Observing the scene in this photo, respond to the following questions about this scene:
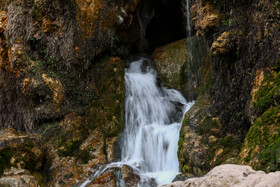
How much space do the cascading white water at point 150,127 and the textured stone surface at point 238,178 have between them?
4.39m

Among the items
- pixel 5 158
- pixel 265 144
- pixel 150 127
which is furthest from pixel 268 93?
pixel 5 158

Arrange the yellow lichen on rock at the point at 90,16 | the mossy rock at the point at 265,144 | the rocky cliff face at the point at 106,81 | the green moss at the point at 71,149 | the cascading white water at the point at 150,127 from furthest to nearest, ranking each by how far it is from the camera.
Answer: the yellow lichen on rock at the point at 90,16 → the green moss at the point at 71,149 → the cascading white water at the point at 150,127 → the rocky cliff face at the point at 106,81 → the mossy rock at the point at 265,144

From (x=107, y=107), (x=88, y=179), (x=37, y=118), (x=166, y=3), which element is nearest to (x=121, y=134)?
(x=107, y=107)

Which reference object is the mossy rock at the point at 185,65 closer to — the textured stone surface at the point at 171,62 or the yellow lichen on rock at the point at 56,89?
the textured stone surface at the point at 171,62

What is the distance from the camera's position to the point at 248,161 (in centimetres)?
390

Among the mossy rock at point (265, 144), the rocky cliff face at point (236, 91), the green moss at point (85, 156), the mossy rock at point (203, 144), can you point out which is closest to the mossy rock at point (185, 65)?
the rocky cliff face at point (236, 91)

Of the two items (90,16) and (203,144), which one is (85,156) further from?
(90,16)

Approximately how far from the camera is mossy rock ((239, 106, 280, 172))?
3.15 meters

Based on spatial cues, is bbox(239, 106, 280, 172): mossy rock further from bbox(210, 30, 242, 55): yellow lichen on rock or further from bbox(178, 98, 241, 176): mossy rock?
bbox(210, 30, 242, 55): yellow lichen on rock

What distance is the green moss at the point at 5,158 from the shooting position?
21.8 feet

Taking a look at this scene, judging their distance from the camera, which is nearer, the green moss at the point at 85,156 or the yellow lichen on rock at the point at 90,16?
the green moss at the point at 85,156

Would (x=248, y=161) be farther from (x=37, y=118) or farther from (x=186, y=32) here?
(x=186, y=32)

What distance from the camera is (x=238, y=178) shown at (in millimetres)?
2367

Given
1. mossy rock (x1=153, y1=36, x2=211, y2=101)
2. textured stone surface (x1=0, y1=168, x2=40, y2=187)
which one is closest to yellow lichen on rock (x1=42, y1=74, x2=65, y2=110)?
textured stone surface (x1=0, y1=168, x2=40, y2=187)
